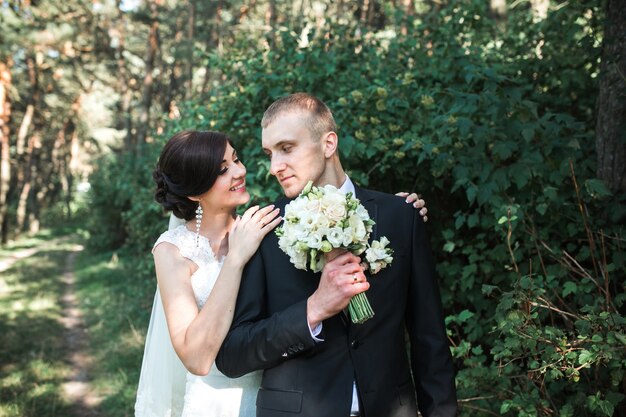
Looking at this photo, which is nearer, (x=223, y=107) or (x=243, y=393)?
(x=243, y=393)

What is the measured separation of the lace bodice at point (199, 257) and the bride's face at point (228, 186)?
0.77ft

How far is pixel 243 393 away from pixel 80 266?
15366 millimetres

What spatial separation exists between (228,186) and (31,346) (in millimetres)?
6521

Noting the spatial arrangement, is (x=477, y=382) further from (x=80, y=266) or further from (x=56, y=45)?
(x=56, y=45)

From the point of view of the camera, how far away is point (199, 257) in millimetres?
3064

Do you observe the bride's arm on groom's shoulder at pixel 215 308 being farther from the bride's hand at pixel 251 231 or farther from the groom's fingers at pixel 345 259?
the groom's fingers at pixel 345 259

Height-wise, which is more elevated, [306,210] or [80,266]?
[306,210]

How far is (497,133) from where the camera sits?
3846 millimetres

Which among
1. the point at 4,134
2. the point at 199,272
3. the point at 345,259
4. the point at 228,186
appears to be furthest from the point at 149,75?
the point at 345,259

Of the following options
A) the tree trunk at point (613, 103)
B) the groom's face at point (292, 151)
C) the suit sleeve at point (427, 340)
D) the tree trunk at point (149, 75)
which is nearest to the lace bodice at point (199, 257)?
the groom's face at point (292, 151)

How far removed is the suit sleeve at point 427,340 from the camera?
2381 millimetres

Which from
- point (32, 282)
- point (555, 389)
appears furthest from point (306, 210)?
point (32, 282)

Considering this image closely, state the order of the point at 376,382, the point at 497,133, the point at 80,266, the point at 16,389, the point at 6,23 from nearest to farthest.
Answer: the point at 376,382
the point at 497,133
the point at 16,389
the point at 80,266
the point at 6,23

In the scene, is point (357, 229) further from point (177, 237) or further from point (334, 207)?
point (177, 237)
